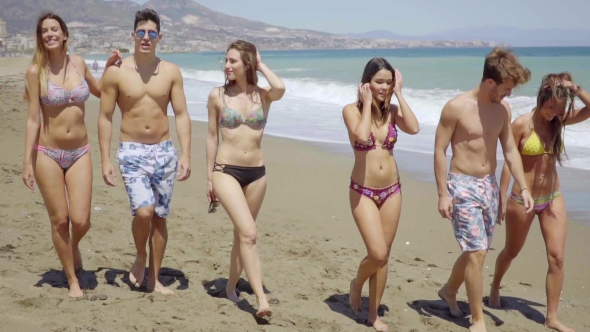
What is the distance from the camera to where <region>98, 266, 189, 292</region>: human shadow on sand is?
17.9 ft

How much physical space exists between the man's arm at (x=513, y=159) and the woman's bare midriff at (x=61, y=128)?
3.01 m

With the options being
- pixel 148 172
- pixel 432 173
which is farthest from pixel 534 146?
pixel 432 173

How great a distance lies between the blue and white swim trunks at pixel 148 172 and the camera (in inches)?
198

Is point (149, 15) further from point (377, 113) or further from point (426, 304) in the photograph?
point (426, 304)

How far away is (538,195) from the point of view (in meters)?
5.09

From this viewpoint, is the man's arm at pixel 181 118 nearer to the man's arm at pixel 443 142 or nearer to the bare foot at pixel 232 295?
the bare foot at pixel 232 295

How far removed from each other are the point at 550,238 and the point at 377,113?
1.54 metres

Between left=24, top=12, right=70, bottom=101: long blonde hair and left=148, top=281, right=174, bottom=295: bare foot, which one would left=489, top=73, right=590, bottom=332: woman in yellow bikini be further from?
left=24, top=12, right=70, bottom=101: long blonde hair

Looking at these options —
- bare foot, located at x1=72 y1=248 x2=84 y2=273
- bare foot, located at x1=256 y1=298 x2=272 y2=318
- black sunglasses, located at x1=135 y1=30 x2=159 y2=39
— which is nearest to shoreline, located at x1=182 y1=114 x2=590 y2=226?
A: bare foot, located at x1=256 y1=298 x2=272 y2=318

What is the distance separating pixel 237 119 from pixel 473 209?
1.77 m

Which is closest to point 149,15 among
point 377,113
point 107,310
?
point 377,113

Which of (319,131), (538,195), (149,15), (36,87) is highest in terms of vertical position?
(149,15)

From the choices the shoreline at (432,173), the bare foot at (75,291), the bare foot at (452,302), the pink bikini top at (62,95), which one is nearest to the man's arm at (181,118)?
the pink bikini top at (62,95)

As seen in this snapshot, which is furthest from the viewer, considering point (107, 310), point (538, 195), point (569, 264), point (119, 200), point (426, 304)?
point (119, 200)
